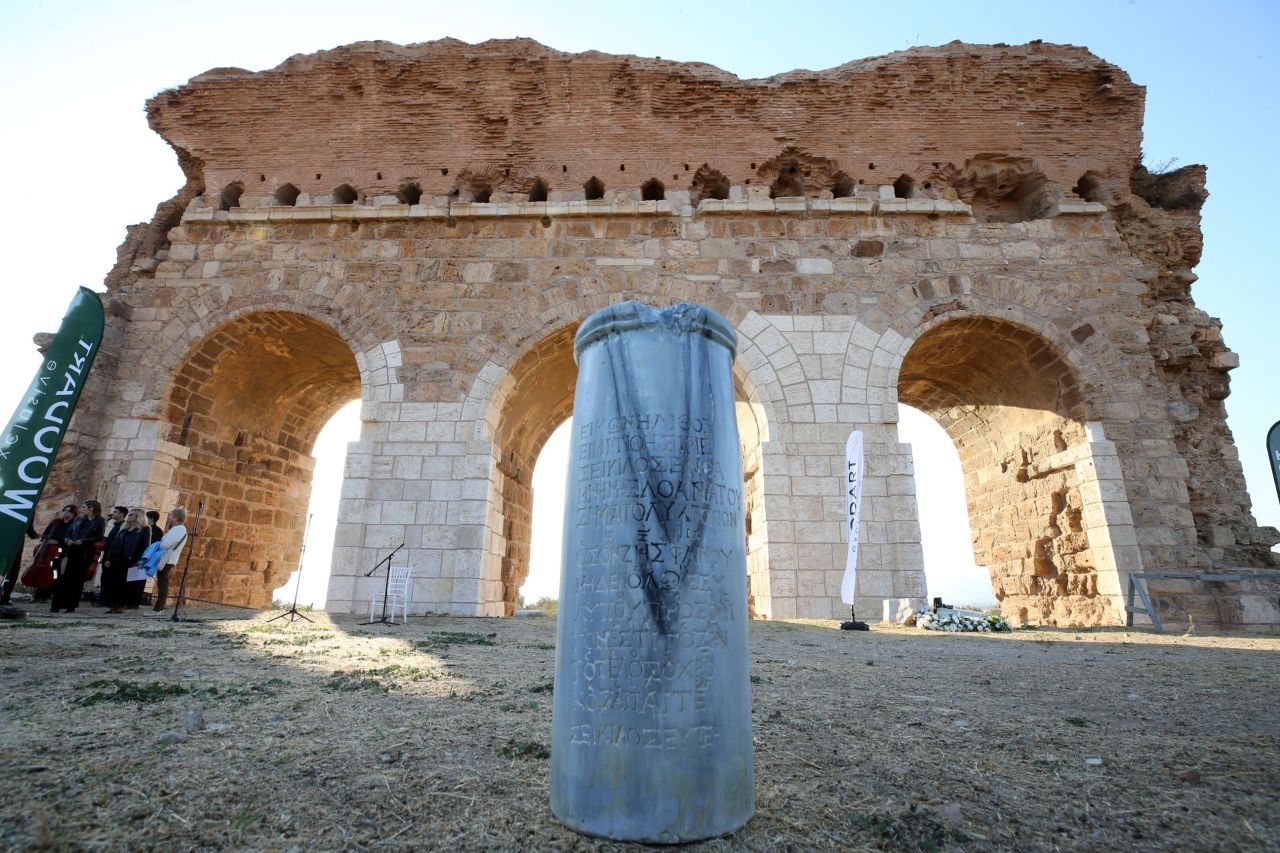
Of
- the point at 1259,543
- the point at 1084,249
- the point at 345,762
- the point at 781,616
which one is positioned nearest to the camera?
the point at 345,762

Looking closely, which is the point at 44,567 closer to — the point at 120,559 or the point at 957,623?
the point at 120,559

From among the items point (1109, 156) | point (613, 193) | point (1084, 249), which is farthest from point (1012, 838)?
point (1109, 156)

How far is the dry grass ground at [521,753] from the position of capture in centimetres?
179

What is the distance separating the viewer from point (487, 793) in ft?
6.66

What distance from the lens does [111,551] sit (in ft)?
24.6

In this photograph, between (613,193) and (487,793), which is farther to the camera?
(613,193)

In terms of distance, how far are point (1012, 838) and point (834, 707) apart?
1475mm

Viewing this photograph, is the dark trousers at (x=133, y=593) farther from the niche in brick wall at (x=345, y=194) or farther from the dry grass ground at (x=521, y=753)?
the niche in brick wall at (x=345, y=194)

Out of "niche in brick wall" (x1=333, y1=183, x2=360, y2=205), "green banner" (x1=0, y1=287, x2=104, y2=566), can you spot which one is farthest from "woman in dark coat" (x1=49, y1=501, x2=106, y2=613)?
"niche in brick wall" (x1=333, y1=183, x2=360, y2=205)

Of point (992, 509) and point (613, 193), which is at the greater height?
point (613, 193)

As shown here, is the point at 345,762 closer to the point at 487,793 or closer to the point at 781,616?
the point at 487,793

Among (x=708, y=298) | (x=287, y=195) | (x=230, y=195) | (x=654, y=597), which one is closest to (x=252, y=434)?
(x=230, y=195)

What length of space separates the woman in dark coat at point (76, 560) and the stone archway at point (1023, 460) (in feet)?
35.6

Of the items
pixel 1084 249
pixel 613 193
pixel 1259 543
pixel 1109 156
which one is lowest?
pixel 1259 543
